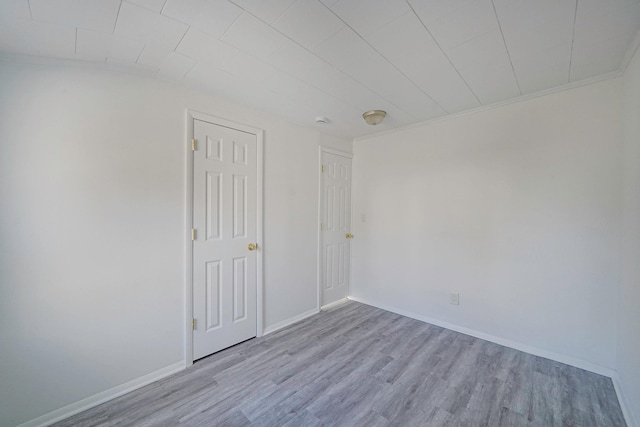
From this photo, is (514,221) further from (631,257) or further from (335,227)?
(335,227)

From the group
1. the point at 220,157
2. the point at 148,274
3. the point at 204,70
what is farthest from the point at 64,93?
the point at 148,274

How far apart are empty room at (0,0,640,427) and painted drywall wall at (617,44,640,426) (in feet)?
0.09

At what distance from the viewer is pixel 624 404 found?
1.69 m

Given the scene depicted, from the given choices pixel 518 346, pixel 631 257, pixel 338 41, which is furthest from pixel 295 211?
pixel 631 257

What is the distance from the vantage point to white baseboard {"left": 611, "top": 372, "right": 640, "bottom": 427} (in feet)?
4.96

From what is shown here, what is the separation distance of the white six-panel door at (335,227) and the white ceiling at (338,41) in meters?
1.36

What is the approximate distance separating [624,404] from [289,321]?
9.10 feet

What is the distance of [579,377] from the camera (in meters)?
2.02

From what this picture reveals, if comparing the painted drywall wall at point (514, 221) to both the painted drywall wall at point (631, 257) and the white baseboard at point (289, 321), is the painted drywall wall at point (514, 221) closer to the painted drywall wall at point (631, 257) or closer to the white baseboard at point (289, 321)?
the painted drywall wall at point (631, 257)

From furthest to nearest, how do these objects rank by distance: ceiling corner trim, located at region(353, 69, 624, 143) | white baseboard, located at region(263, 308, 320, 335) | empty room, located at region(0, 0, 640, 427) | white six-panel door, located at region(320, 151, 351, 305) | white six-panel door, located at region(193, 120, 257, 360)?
white six-panel door, located at region(320, 151, 351, 305), white baseboard, located at region(263, 308, 320, 335), white six-panel door, located at region(193, 120, 257, 360), ceiling corner trim, located at region(353, 69, 624, 143), empty room, located at region(0, 0, 640, 427)

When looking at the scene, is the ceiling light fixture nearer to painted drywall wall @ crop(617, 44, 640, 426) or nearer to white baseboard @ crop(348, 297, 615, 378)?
painted drywall wall @ crop(617, 44, 640, 426)

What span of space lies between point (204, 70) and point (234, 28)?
58 cm

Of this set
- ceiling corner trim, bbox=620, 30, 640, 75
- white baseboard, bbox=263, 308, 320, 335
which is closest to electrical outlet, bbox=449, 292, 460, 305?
white baseboard, bbox=263, 308, 320, 335

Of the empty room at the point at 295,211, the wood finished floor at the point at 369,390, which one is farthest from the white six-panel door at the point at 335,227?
the wood finished floor at the point at 369,390
